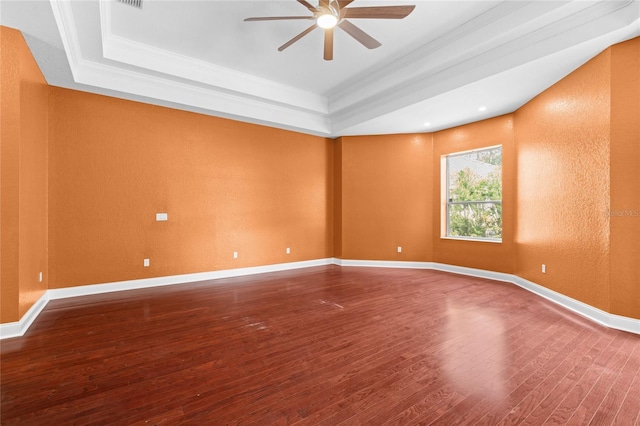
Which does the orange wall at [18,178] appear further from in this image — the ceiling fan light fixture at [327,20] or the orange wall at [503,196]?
the orange wall at [503,196]

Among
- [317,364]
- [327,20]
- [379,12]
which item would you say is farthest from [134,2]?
[317,364]

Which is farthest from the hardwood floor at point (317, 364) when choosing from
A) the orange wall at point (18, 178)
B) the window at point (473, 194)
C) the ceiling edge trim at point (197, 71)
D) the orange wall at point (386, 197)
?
the ceiling edge trim at point (197, 71)

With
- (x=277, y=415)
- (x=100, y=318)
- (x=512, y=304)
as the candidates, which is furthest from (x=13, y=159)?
(x=512, y=304)

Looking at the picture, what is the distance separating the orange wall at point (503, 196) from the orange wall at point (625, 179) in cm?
182

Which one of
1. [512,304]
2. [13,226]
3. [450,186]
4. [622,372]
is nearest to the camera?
[622,372]

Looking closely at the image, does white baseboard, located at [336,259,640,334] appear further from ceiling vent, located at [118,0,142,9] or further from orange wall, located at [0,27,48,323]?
ceiling vent, located at [118,0,142,9]

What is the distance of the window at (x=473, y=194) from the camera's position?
5078 millimetres

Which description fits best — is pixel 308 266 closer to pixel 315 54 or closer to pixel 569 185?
pixel 315 54

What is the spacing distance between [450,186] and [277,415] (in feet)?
17.7

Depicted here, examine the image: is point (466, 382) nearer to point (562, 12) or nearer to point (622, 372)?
point (622, 372)

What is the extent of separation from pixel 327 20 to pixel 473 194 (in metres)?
4.21

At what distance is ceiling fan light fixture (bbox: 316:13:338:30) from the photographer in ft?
9.06

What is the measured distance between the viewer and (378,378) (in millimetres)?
2008

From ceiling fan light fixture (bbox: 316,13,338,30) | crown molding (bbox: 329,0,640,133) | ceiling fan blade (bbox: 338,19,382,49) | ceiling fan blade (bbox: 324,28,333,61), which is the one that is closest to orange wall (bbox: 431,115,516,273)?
crown molding (bbox: 329,0,640,133)
